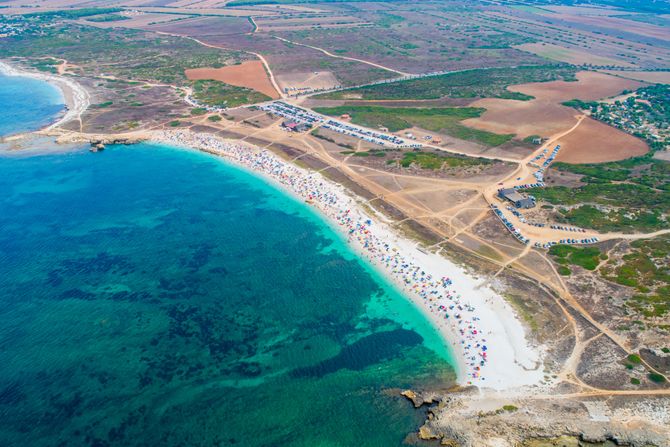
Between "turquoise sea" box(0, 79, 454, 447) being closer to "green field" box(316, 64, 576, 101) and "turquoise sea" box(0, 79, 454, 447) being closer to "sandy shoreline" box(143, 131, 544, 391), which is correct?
"sandy shoreline" box(143, 131, 544, 391)

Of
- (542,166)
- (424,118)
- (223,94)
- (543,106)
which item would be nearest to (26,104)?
(223,94)

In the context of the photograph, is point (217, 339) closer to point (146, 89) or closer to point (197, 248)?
point (197, 248)

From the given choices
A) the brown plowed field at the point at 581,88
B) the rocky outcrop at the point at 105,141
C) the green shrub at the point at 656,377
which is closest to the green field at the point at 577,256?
the green shrub at the point at 656,377

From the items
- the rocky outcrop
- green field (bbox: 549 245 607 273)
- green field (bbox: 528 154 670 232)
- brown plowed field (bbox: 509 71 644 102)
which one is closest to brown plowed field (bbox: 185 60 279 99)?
the rocky outcrop

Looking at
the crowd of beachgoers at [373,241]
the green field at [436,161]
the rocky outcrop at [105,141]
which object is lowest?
the rocky outcrop at [105,141]

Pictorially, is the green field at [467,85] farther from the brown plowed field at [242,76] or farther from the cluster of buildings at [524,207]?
the cluster of buildings at [524,207]

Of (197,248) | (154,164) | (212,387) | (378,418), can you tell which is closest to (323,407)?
(378,418)

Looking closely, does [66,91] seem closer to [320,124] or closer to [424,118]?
[320,124]
